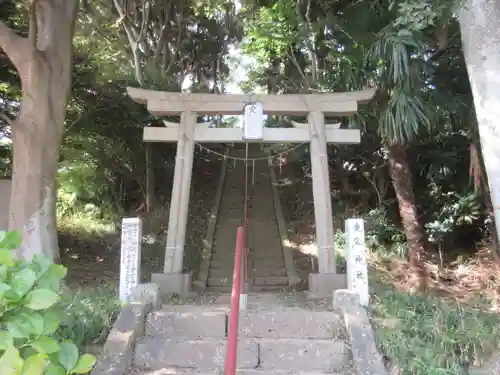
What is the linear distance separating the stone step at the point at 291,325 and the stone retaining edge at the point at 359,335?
12 centimetres

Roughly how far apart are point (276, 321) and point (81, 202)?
23.4 feet

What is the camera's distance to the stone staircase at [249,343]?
409cm

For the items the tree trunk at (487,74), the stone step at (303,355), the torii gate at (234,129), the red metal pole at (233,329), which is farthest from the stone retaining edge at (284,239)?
the red metal pole at (233,329)

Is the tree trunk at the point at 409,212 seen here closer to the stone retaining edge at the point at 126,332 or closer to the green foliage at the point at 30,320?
the stone retaining edge at the point at 126,332

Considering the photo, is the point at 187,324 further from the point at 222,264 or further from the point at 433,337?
the point at 222,264

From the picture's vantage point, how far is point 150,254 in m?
9.08

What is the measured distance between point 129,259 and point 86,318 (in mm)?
975

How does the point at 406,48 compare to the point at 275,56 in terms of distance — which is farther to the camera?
the point at 275,56

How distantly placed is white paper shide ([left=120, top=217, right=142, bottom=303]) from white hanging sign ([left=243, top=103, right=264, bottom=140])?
80.9 inches

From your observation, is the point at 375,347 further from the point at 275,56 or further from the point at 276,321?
the point at 275,56

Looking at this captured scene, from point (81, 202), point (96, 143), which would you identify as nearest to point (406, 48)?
point (96, 143)

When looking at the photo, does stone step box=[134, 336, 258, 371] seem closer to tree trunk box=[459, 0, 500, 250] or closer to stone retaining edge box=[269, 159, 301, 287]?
tree trunk box=[459, 0, 500, 250]

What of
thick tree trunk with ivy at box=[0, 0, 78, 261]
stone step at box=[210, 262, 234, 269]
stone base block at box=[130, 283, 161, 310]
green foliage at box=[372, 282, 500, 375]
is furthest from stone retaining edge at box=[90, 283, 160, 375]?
stone step at box=[210, 262, 234, 269]

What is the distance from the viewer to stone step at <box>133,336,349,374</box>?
4102 millimetres
